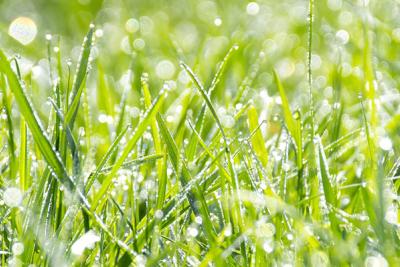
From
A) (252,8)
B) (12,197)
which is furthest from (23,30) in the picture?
(12,197)

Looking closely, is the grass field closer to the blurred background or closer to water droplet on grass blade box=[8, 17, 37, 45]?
the blurred background

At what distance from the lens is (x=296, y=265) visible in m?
0.81

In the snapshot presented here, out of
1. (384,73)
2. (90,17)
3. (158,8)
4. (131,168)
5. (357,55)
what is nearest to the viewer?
(131,168)

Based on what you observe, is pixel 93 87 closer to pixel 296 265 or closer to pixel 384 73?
pixel 384 73

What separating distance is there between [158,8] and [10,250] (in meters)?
2.33

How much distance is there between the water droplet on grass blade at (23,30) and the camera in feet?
8.26

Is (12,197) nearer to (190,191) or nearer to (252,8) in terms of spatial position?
(190,191)

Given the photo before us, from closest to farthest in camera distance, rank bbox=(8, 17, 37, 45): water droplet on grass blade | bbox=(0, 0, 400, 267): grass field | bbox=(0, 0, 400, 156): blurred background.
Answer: bbox=(0, 0, 400, 267): grass field < bbox=(0, 0, 400, 156): blurred background < bbox=(8, 17, 37, 45): water droplet on grass blade

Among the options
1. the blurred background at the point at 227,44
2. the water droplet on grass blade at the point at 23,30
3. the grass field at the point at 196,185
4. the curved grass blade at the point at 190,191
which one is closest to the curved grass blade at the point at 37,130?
the grass field at the point at 196,185

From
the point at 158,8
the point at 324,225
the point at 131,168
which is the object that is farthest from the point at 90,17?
the point at 324,225

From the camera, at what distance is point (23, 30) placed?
2.67 metres

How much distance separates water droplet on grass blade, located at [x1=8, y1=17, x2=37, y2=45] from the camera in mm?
2517

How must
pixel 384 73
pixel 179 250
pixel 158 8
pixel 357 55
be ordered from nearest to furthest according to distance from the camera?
pixel 179 250, pixel 384 73, pixel 357 55, pixel 158 8

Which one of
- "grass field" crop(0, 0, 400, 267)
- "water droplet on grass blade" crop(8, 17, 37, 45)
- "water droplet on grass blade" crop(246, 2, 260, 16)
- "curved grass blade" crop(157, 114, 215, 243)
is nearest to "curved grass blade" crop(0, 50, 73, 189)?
"grass field" crop(0, 0, 400, 267)
